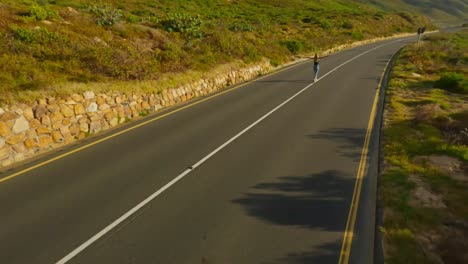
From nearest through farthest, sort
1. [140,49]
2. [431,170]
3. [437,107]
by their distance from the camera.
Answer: [431,170]
[437,107]
[140,49]

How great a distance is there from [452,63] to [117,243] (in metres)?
39.3

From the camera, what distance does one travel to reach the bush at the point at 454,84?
79.2 ft

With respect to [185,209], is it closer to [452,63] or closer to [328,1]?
[452,63]

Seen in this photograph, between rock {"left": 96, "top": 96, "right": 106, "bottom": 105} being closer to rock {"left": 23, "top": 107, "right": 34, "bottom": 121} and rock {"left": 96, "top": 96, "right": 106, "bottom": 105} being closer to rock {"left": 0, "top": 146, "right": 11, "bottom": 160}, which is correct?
rock {"left": 23, "top": 107, "right": 34, "bottom": 121}

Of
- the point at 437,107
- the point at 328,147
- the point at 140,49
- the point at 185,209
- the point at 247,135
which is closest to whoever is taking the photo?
the point at 185,209

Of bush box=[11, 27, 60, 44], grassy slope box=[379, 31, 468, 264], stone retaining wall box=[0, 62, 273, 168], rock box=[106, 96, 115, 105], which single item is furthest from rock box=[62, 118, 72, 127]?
grassy slope box=[379, 31, 468, 264]

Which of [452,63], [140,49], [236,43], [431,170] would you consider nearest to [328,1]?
[452,63]

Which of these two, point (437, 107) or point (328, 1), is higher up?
point (328, 1)

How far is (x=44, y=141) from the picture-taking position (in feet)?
43.1

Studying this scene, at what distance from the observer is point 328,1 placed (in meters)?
144

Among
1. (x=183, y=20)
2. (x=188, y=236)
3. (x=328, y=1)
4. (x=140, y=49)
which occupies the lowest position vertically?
(x=188, y=236)

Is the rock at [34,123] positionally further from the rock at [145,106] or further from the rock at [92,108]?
the rock at [145,106]

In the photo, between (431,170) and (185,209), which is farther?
(431,170)

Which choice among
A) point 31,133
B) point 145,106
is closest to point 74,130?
point 31,133
